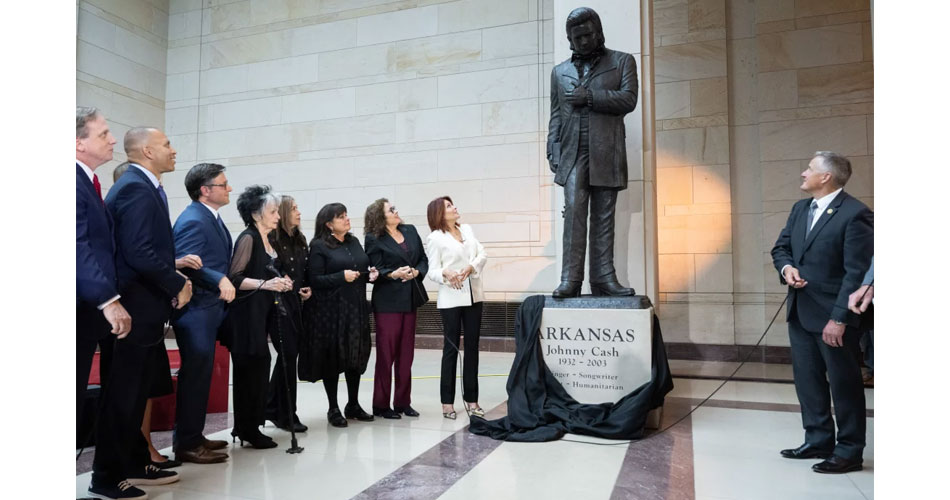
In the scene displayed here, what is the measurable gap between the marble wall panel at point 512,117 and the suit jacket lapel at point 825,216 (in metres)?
5.75

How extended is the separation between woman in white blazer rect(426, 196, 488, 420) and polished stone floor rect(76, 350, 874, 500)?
23 cm

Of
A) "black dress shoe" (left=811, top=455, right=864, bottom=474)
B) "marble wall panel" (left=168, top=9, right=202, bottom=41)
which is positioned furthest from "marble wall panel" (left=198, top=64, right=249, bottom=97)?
"black dress shoe" (left=811, top=455, right=864, bottom=474)

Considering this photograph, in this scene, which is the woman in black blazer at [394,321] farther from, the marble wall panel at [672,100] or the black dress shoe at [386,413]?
the marble wall panel at [672,100]

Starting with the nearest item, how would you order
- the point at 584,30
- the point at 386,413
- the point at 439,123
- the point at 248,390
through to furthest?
the point at 248,390
the point at 584,30
the point at 386,413
the point at 439,123

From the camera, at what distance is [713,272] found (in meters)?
8.19

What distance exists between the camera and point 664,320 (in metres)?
8.30

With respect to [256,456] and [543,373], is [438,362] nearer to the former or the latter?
[543,373]

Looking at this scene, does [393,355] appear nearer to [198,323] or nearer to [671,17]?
[198,323]

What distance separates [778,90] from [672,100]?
4.32ft

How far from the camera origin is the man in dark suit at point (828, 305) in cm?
341

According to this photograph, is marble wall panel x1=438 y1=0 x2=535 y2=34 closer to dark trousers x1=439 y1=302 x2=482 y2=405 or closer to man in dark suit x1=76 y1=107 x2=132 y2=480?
dark trousers x1=439 y1=302 x2=482 y2=405

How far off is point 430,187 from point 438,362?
9.74 ft

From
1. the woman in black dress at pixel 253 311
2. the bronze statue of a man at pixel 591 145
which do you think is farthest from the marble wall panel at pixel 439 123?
the woman in black dress at pixel 253 311

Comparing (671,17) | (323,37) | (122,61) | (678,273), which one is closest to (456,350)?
(678,273)
